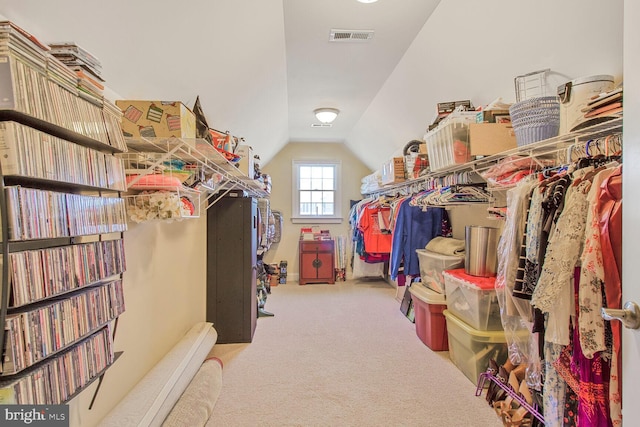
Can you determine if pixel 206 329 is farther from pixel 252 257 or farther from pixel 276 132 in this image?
pixel 276 132

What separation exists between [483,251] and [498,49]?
52.7 inches

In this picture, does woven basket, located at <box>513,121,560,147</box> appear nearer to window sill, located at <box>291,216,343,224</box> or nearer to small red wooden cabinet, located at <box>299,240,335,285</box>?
small red wooden cabinet, located at <box>299,240,335,285</box>

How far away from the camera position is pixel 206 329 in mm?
2455

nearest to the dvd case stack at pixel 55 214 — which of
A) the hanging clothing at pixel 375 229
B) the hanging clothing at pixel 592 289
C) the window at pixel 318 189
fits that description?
the hanging clothing at pixel 592 289

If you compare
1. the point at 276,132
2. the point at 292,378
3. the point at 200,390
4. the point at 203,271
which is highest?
the point at 276,132

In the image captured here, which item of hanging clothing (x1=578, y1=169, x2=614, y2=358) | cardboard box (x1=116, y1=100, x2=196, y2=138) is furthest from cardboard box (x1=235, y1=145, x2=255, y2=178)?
hanging clothing (x1=578, y1=169, x2=614, y2=358)

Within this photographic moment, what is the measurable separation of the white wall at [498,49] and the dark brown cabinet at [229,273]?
2024mm

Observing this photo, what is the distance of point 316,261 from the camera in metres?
5.15

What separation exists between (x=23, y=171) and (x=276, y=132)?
3.73 meters

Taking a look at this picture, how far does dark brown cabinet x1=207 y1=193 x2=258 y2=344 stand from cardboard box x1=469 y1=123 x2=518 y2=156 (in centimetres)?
197

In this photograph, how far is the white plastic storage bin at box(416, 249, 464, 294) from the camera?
8.53 ft

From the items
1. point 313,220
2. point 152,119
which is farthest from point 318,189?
point 152,119

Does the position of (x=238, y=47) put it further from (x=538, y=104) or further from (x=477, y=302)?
(x=477, y=302)

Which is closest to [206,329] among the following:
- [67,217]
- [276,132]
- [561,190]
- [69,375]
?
[69,375]
